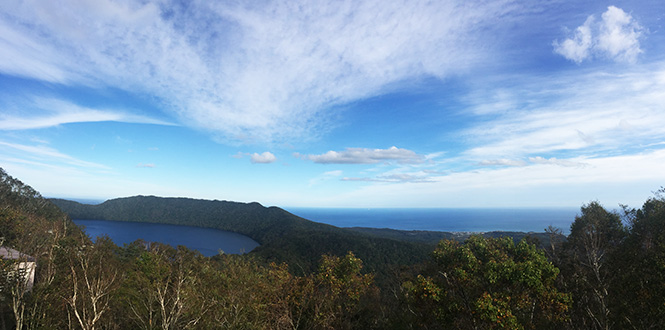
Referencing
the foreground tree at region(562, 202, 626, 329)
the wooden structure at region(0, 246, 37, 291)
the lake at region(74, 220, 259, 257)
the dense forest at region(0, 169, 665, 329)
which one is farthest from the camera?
the lake at region(74, 220, 259, 257)

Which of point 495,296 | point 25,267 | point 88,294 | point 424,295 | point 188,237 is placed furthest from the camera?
point 188,237

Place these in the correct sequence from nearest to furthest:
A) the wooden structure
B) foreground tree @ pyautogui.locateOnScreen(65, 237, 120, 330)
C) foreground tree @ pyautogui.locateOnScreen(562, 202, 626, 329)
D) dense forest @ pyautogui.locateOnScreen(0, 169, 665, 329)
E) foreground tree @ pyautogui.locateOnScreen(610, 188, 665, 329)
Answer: foreground tree @ pyautogui.locateOnScreen(610, 188, 665, 329), dense forest @ pyautogui.locateOnScreen(0, 169, 665, 329), foreground tree @ pyautogui.locateOnScreen(65, 237, 120, 330), foreground tree @ pyautogui.locateOnScreen(562, 202, 626, 329), the wooden structure

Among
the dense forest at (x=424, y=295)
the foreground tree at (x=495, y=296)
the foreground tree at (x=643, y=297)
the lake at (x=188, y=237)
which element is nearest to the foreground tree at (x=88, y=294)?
the dense forest at (x=424, y=295)

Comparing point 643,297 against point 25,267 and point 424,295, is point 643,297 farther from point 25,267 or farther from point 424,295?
point 25,267

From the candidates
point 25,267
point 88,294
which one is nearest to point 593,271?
point 88,294

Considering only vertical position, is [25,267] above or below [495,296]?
below

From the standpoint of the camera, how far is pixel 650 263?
11922 mm

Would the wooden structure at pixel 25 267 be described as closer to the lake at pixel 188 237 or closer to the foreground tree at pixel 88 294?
the foreground tree at pixel 88 294

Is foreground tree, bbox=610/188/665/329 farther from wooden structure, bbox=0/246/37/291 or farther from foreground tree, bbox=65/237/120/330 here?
wooden structure, bbox=0/246/37/291

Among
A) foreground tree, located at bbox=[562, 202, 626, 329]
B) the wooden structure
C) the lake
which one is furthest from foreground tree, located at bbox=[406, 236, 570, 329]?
the lake

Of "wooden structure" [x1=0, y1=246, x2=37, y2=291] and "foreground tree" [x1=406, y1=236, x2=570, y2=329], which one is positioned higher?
"foreground tree" [x1=406, y1=236, x2=570, y2=329]

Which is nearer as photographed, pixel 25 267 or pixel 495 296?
pixel 495 296

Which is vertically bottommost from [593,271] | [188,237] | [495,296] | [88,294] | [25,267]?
[188,237]

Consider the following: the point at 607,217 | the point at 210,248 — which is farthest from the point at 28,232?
the point at 210,248
